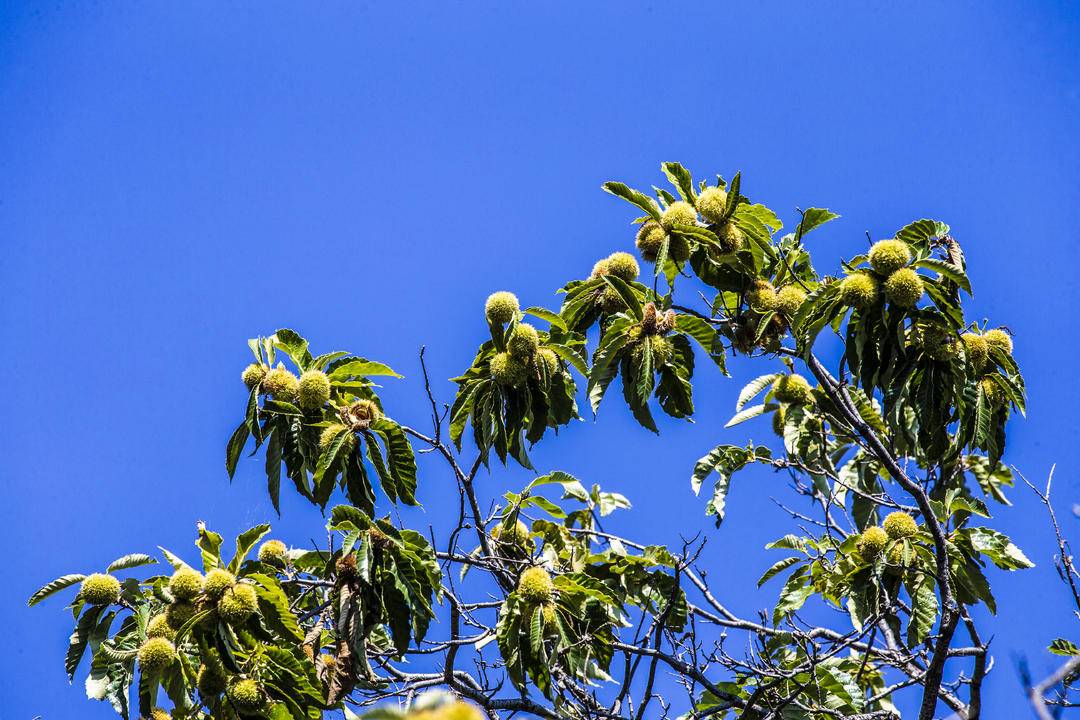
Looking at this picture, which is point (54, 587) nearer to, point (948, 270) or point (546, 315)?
point (546, 315)

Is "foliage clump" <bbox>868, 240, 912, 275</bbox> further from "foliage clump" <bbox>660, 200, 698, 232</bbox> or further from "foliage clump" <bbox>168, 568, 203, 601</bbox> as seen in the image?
"foliage clump" <bbox>168, 568, 203, 601</bbox>

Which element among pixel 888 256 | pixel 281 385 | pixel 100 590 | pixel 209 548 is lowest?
pixel 100 590

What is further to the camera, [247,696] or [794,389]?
[794,389]

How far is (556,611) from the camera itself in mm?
4254

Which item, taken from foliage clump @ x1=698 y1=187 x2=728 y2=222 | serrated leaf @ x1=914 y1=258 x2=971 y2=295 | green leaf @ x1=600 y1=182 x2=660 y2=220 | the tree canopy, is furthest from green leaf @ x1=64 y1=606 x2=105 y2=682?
serrated leaf @ x1=914 y1=258 x2=971 y2=295

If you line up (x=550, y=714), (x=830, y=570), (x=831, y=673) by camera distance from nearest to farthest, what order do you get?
(x=550, y=714) → (x=831, y=673) → (x=830, y=570)

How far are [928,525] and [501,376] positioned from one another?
1920mm

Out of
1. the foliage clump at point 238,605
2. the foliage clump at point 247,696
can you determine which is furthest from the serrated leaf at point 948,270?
the foliage clump at point 247,696

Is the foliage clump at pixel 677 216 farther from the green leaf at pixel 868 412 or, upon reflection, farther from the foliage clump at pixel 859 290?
the green leaf at pixel 868 412

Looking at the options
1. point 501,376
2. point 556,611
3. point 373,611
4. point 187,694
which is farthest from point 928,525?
point 187,694

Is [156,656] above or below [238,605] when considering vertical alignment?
below

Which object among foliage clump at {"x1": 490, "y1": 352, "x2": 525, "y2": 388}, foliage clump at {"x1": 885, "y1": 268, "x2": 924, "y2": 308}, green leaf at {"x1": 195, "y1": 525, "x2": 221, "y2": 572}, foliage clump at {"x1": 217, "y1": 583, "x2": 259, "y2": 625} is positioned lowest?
foliage clump at {"x1": 217, "y1": 583, "x2": 259, "y2": 625}

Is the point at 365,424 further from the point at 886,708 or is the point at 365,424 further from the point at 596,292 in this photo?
the point at 886,708

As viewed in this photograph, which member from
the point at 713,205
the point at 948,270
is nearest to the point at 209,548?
the point at 713,205
